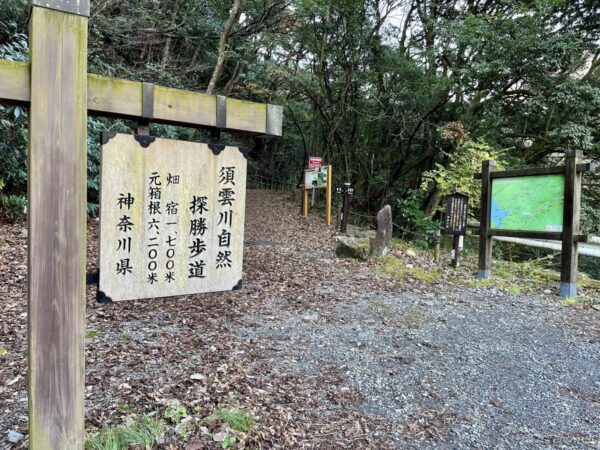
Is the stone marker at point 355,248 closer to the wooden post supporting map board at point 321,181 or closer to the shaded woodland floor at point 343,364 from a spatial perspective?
the shaded woodland floor at point 343,364

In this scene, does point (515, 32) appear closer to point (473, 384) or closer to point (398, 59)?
point (398, 59)

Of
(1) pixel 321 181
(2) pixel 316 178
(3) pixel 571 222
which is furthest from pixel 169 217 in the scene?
(2) pixel 316 178

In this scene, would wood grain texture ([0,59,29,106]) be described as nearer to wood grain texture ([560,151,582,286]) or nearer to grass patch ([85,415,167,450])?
grass patch ([85,415,167,450])

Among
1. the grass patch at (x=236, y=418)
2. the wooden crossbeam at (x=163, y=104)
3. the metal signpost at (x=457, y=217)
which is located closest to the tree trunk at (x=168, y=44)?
the metal signpost at (x=457, y=217)

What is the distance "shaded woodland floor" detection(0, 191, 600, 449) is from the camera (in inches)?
92.3

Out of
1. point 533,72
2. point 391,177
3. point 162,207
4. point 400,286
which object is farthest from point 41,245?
point 391,177

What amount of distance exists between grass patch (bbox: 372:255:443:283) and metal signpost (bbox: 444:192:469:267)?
2.26 feet

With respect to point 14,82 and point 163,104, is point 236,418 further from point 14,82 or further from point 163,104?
point 14,82

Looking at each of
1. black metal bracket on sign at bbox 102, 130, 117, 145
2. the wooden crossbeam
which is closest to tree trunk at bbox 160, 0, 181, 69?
the wooden crossbeam

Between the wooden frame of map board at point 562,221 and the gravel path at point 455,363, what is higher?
the wooden frame of map board at point 562,221

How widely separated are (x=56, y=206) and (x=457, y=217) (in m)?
6.16

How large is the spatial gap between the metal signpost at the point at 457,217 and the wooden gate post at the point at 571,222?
5.05ft

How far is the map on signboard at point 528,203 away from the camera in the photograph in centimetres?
545

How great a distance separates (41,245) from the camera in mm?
1602
